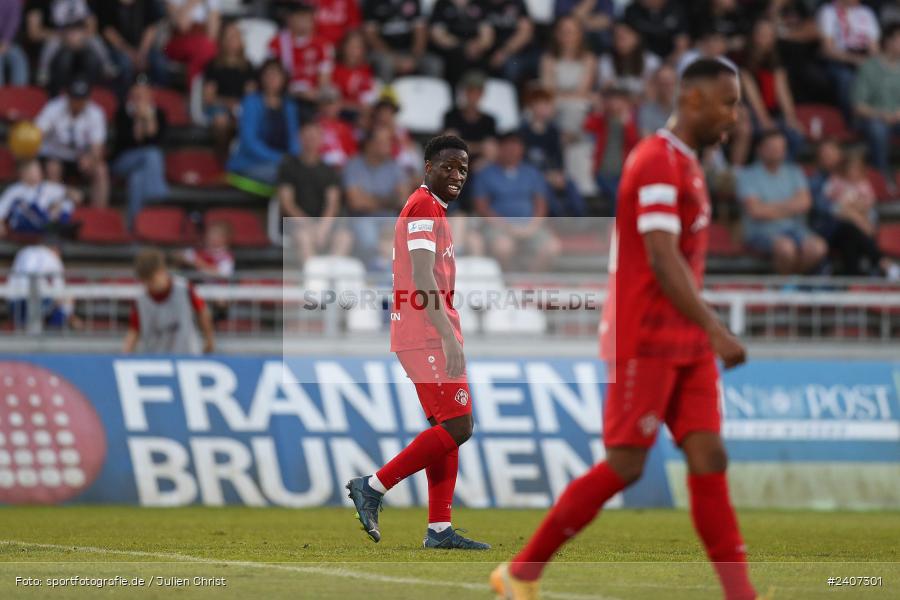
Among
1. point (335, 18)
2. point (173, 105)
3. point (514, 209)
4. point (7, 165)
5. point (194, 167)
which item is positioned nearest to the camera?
point (514, 209)

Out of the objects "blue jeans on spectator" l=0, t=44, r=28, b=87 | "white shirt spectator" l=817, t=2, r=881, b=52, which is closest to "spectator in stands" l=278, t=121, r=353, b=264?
"blue jeans on spectator" l=0, t=44, r=28, b=87

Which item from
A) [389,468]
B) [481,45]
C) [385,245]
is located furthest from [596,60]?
[389,468]

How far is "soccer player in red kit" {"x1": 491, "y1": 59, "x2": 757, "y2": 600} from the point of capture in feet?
20.8

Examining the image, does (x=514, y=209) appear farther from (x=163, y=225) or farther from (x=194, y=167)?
(x=194, y=167)

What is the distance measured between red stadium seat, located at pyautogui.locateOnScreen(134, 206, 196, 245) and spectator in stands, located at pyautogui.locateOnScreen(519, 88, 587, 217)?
4.15 metres

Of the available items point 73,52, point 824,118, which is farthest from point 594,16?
point 73,52

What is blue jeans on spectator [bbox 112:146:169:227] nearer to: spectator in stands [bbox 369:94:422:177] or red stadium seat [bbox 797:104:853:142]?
spectator in stands [bbox 369:94:422:177]

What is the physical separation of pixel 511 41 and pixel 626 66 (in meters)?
1.61

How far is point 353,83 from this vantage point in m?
19.5

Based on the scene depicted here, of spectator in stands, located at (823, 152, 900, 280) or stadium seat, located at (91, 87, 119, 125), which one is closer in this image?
spectator in stands, located at (823, 152, 900, 280)

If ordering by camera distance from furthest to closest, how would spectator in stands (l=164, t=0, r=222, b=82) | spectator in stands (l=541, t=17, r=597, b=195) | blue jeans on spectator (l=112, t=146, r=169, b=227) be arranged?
spectator in stands (l=164, t=0, r=222, b=82), spectator in stands (l=541, t=17, r=597, b=195), blue jeans on spectator (l=112, t=146, r=169, b=227)

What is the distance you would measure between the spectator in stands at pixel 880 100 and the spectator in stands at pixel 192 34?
8586 mm

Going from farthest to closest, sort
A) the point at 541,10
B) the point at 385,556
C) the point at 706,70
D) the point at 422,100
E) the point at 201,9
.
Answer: the point at 541,10 < the point at 422,100 < the point at 201,9 < the point at 385,556 < the point at 706,70

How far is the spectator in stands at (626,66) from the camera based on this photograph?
20.2 m
